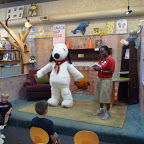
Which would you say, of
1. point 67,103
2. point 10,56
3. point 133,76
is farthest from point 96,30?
point 10,56

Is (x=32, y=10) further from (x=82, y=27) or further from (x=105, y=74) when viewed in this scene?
(x=105, y=74)

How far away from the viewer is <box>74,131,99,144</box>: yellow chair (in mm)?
1479

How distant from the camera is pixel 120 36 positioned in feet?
14.8

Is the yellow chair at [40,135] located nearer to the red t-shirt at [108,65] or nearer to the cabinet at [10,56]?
the red t-shirt at [108,65]

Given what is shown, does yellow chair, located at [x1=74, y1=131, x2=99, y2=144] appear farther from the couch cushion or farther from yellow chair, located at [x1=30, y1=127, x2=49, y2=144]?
the couch cushion

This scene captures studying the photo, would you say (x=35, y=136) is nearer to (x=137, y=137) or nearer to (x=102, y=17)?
(x=137, y=137)

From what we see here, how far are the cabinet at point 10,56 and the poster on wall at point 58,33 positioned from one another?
1.47 metres

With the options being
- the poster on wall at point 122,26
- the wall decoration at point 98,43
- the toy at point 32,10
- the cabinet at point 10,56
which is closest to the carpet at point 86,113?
the wall decoration at point 98,43

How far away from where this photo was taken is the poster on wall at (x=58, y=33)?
204 inches

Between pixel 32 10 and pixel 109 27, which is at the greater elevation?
pixel 32 10

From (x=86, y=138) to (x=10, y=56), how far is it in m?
5.07

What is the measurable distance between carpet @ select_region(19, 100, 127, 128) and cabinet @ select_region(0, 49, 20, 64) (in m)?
2.66

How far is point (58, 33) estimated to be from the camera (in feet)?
17.5

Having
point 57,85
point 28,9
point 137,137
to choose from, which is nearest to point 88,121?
point 137,137
